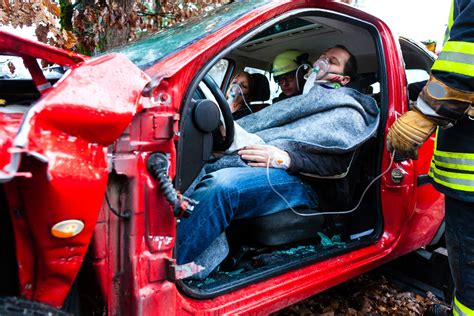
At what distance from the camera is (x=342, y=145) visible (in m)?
2.09

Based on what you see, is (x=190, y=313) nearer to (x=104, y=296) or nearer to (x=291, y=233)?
(x=104, y=296)

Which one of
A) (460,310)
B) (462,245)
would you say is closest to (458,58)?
(462,245)

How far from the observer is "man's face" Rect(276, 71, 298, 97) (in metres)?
3.06

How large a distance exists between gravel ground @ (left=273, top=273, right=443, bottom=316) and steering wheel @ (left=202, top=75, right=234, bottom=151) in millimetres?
1287

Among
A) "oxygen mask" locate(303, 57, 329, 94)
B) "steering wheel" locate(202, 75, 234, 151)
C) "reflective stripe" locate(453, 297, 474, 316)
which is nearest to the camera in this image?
"reflective stripe" locate(453, 297, 474, 316)

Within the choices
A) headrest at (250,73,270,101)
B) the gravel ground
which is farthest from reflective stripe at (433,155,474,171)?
headrest at (250,73,270,101)

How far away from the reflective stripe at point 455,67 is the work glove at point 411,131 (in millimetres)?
206

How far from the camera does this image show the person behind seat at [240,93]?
321 centimetres

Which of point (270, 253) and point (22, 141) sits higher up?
point (22, 141)

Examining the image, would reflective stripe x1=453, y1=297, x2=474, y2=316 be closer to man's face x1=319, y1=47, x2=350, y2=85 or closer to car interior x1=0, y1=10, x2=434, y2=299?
car interior x1=0, y1=10, x2=434, y2=299

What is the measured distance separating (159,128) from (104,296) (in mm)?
555

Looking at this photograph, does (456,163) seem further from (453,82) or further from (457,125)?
(453,82)

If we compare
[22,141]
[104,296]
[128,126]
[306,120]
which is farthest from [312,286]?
[22,141]

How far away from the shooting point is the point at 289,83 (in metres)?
3.08
